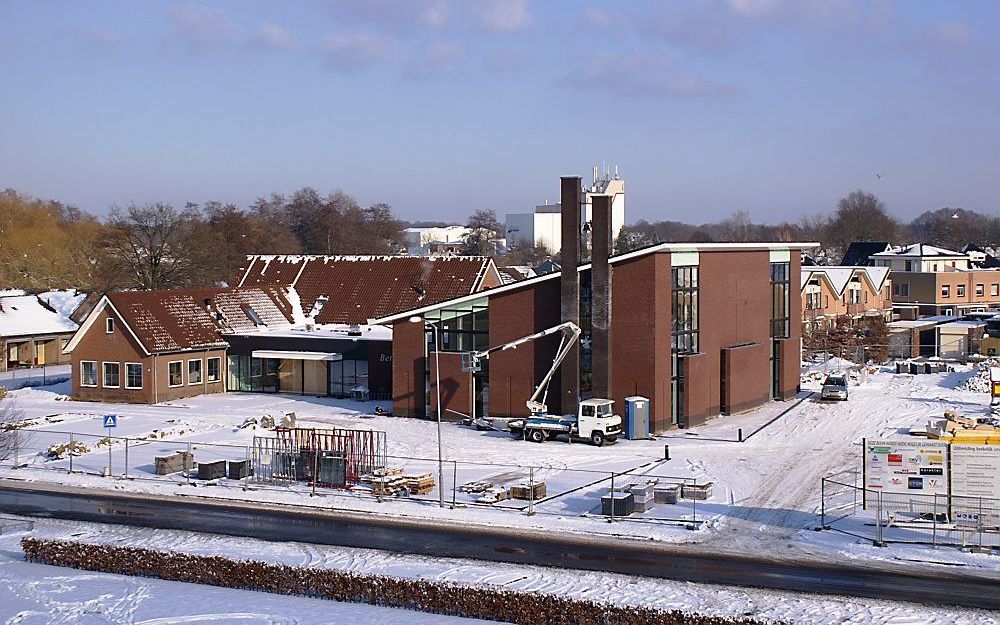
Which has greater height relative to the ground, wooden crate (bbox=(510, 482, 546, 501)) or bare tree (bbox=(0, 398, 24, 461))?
bare tree (bbox=(0, 398, 24, 461))

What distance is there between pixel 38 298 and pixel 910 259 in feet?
264

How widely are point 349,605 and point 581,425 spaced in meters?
21.0

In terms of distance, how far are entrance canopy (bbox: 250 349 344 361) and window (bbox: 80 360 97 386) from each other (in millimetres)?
8244

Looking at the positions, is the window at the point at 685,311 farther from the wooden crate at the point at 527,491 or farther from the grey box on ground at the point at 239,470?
the grey box on ground at the point at 239,470

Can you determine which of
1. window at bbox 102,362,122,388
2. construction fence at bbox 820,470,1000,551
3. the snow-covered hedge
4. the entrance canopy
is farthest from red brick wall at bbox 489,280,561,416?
the snow-covered hedge

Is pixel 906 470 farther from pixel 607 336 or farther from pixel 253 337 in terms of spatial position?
pixel 253 337

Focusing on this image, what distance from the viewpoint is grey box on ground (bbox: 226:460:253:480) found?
129ft

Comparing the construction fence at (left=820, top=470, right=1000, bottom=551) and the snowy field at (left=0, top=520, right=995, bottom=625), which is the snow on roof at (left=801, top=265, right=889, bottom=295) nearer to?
the construction fence at (left=820, top=470, right=1000, bottom=551)

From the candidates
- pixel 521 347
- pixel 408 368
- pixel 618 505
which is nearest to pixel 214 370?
pixel 408 368

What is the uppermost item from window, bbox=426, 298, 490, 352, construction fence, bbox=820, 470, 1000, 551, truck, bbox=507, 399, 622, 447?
window, bbox=426, 298, 490, 352

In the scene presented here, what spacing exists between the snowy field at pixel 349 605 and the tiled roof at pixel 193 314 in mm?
29622

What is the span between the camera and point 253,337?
200 ft

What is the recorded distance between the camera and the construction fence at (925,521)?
29.7 meters

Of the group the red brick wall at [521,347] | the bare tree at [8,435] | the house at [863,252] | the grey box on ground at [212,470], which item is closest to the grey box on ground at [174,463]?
the grey box on ground at [212,470]
